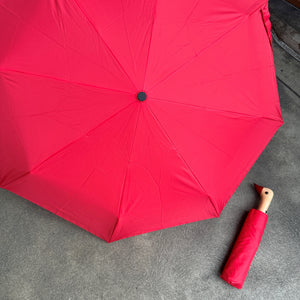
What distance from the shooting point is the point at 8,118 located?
1715 mm

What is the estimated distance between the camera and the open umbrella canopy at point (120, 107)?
1.62 metres

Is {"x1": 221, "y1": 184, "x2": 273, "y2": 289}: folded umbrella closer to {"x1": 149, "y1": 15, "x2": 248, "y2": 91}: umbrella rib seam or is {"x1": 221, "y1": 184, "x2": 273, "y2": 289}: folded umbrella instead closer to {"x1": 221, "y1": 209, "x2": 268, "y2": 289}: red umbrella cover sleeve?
{"x1": 221, "y1": 209, "x2": 268, "y2": 289}: red umbrella cover sleeve

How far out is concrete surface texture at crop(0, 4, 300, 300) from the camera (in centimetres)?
230

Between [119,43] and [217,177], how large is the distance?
104cm

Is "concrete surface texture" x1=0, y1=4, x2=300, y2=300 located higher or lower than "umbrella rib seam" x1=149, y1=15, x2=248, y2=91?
lower

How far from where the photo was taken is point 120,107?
158 cm

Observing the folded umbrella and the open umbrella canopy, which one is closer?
the open umbrella canopy

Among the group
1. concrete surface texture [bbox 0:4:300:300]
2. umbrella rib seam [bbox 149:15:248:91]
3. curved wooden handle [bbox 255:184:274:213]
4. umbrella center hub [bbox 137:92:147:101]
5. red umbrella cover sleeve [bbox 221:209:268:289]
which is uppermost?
umbrella rib seam [bbox 149:15:248:91]

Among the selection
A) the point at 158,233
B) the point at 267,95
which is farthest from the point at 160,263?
the point at 267,95

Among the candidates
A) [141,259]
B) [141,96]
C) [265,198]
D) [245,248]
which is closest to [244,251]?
[245,248]

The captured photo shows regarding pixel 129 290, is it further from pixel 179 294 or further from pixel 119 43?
pixel 119 43

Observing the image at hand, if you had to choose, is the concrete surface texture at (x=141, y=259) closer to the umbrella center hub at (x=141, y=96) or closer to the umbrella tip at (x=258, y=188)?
the umbrella tip at (x=258, y=188)

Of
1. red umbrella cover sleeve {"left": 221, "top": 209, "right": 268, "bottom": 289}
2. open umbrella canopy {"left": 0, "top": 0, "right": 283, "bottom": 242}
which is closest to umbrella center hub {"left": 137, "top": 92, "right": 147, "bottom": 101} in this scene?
open umbrella canopy {"left": 0, "top": 0, "right": 283, "bottom": 242}

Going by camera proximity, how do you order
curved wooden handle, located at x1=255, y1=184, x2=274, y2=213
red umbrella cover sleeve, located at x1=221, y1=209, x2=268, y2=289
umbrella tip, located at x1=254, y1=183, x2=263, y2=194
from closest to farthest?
1. red umbrella cover sleeve, located at x1=221, y1=209, x2=268, y2=289
2. curved wooden handle, located at x1=255, y1=184, x2=274, y2=213
3. umbrella tip, located at x1=254, y1=183, x2=263, y2=194
